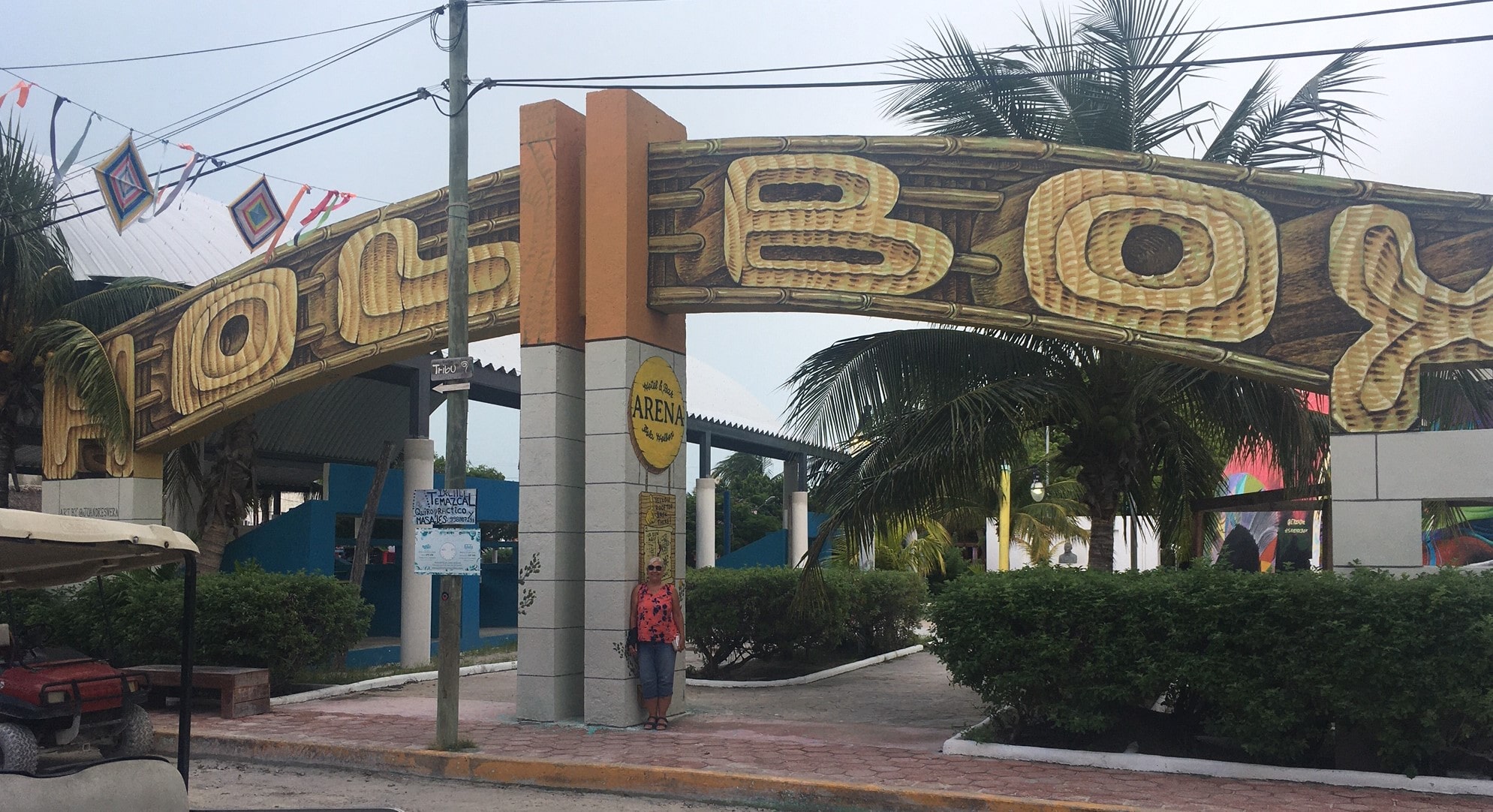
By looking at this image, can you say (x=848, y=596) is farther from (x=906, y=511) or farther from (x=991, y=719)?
(x=991, y=719)

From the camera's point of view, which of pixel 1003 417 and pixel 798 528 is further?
pixel 798 528

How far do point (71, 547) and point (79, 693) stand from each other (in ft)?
15.4

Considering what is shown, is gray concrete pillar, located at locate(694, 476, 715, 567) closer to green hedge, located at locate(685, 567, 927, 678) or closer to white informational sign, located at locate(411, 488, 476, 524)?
green hedge, located at locate(685, 567, 927, 678)

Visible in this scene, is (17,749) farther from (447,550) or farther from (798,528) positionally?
(798,528)

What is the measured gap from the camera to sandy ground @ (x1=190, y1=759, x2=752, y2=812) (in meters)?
9.07

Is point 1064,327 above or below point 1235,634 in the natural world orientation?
above

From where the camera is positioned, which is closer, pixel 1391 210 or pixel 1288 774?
pixel 1288 774

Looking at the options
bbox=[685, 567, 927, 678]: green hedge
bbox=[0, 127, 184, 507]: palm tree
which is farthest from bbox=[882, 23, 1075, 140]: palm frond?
bbox=[0, 127, 184, 507]: palm tree

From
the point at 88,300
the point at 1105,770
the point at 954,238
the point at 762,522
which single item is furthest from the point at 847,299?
the point at 762,522

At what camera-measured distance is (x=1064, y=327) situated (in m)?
11.3

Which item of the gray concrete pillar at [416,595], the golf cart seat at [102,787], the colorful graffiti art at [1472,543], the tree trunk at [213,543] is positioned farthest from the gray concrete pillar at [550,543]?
the colorful graffiti art at [1472,543]

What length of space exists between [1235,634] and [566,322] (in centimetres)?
689

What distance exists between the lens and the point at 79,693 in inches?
388

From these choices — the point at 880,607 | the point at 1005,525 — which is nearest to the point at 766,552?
the point at 1005,525
